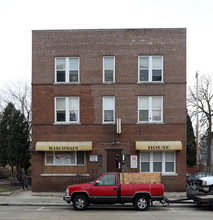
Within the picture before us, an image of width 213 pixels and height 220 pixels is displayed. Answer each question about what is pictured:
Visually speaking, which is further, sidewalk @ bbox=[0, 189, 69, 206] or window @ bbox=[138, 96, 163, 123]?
window @ bbox=[138, 96, 163, 123]

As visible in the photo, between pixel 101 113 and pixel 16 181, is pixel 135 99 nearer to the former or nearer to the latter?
pixel 101 113

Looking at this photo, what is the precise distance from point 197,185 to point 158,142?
5.43 m

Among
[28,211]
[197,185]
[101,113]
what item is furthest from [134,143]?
[28,211]

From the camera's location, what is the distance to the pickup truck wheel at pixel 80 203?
1611 cm

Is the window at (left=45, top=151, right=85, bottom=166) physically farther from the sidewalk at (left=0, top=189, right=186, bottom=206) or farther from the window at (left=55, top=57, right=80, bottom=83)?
the window at (left=55, top=57, right=80, bottom=83)

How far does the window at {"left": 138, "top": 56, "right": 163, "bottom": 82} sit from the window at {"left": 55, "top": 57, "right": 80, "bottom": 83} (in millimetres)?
4274

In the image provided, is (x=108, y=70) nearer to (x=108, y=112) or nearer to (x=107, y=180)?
(x=108, y=112)

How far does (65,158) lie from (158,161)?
6205mm

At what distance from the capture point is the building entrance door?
22.5 m

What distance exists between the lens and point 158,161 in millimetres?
22734

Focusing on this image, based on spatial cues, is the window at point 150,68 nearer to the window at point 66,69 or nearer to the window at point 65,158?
the window at point 66,69

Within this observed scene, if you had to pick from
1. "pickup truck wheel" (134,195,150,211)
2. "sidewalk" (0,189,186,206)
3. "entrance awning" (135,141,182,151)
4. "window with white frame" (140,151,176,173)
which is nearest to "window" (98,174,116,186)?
"pickup truck wheel" (134,195,150,211)

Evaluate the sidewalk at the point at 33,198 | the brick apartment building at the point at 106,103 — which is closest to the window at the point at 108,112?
the brick apartment building at the point at 106,103

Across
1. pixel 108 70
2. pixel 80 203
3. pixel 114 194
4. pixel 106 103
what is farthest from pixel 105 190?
pixel 108 70
